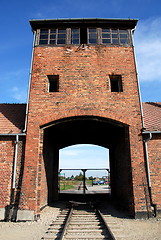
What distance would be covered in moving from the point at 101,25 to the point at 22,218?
11.1 metres

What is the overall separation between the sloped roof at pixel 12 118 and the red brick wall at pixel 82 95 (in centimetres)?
86

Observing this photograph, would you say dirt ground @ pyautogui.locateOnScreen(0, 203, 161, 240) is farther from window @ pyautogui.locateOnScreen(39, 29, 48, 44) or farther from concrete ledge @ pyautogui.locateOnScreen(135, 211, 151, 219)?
window @ pyautogui.locateOnScreen(39, 29, 48, 44)

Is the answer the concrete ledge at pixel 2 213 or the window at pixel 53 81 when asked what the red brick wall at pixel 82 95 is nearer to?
the window at pixel 53 81

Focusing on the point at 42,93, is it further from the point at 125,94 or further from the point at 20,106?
the point at 125,94

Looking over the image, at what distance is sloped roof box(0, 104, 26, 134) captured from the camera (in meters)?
9.47

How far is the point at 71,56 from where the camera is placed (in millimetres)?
10750

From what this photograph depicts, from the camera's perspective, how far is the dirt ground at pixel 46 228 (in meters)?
6.03

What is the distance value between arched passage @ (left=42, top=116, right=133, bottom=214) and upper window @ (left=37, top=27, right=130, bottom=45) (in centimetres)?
480

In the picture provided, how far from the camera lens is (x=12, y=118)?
10.4 meters

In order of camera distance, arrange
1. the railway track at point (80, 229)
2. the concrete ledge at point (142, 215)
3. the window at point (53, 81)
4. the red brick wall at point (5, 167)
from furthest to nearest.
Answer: the window at point (53, 81), the red brick wall at point (5, 167), the concrete ledge at point (142, 215), the railway track at point (80, 229)

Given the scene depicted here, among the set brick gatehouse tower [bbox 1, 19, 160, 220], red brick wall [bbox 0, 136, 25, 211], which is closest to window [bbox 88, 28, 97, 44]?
brick gatehouse tower [bbox 1, 19, 160, 220]

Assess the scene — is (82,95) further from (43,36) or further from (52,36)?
(43,36)

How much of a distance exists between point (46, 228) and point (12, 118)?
19.4 feet

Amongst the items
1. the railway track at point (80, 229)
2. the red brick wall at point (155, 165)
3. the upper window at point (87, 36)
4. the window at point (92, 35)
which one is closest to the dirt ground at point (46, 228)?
the railway track at point (80, 229)
